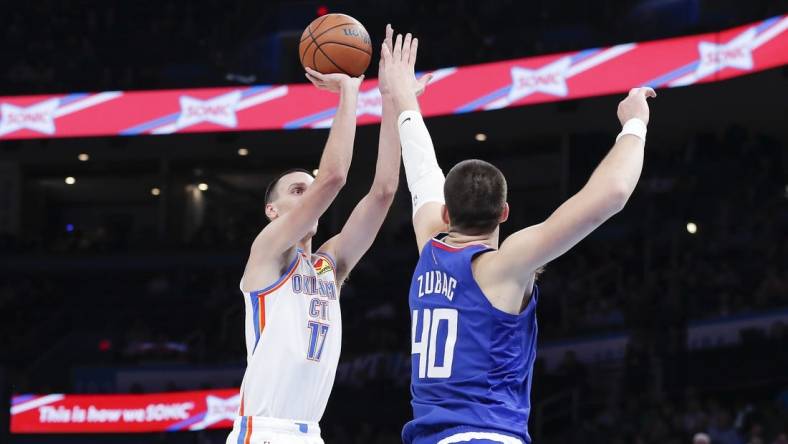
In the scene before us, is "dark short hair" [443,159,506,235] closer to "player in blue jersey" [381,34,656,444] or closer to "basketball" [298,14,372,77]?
"player in blue jersey" [381,34,656,444]

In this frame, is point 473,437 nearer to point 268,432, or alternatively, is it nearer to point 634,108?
point 634,108

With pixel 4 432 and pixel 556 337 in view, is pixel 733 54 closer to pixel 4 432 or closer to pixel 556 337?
pixel 556 337

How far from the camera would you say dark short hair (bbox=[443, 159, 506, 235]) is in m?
2.94

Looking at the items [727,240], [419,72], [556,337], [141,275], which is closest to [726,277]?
[727,240]

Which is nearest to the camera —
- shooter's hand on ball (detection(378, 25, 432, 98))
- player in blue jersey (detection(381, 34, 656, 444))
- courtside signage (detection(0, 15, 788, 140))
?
player in blue jersey (detection(381, 34, 656, 444))

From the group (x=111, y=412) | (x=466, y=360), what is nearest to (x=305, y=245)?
(x=466, y=360)

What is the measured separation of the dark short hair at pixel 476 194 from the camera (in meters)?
2.94

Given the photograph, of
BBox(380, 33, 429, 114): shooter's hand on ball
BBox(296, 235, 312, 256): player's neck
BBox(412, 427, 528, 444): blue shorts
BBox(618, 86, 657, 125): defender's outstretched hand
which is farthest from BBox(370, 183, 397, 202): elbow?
BBox(412, 427, 528, 444): blue shorts

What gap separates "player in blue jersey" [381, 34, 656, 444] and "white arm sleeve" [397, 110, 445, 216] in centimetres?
37

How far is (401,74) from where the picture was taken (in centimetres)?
366

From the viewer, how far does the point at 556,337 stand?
15.2 meters

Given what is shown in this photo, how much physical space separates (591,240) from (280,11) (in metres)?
6.94

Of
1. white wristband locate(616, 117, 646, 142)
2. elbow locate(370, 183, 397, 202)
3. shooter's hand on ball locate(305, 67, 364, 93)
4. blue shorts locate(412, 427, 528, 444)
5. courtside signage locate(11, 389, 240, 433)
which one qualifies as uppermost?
courtside signage locate(11, 389, 240, 433)

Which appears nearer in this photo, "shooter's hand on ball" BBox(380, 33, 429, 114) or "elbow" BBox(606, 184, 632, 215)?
"elbow" BBox(606, 184, 632, 215)
